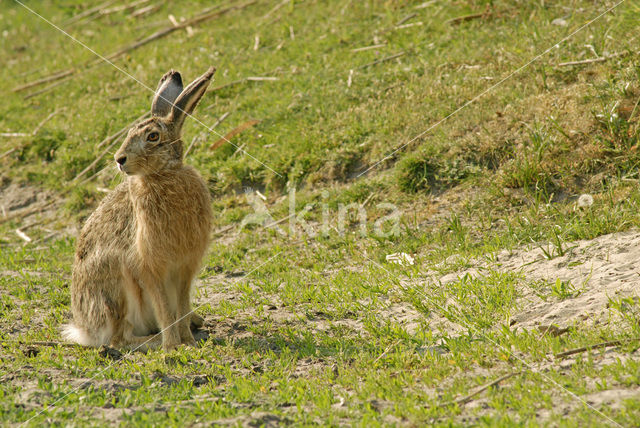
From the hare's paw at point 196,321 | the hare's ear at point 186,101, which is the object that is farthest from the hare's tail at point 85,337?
the hare's ear at point 186,101

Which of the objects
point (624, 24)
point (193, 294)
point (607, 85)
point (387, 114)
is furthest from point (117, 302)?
point (624, 24)

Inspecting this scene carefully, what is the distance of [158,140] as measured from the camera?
5.72 metres

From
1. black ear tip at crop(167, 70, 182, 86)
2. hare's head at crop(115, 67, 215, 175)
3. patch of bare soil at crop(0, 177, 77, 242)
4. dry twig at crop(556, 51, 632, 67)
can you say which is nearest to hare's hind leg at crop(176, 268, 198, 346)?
hare's head at crop(115, 67, 215, 175)

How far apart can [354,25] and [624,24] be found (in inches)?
170

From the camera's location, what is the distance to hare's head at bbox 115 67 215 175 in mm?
5617

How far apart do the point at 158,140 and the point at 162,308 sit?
Result: 4.22 ft

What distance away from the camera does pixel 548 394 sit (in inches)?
166

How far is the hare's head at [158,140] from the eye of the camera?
18.4ft

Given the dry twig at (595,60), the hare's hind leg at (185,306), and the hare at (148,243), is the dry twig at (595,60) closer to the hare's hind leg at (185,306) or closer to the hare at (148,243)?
the hare at (148,243)

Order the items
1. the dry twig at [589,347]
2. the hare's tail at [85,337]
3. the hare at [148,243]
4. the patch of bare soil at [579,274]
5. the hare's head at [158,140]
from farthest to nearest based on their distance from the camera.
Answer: the hare's tail at [85,337], the hare at [148,243], the hare's head at [158,140], the patch of bare soil at [579,274], the dry twig at [589,347]

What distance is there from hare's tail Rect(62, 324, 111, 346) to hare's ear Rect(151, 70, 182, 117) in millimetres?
1831

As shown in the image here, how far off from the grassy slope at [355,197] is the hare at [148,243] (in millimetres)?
350

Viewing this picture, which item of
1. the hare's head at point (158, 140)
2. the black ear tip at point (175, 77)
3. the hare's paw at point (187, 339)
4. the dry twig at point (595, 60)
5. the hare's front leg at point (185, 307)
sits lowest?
the hare's paw at point (187, 339)

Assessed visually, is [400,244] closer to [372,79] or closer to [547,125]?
[547,125]
